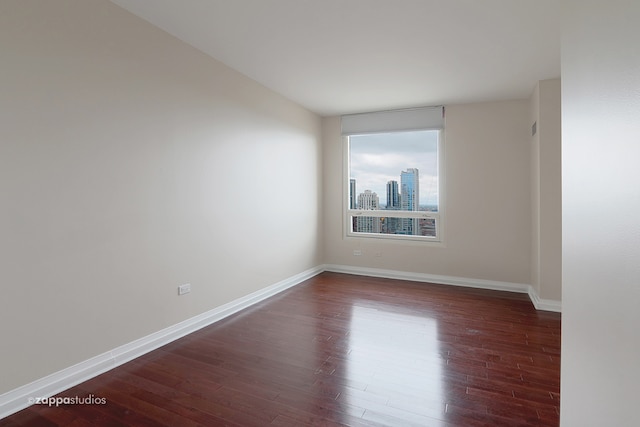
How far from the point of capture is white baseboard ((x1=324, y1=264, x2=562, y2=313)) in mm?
4004

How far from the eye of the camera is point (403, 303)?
423cm

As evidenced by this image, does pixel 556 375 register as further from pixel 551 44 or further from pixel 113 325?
pixel 113 325

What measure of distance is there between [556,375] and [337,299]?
2485 millimetres

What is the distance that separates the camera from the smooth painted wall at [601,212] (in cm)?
79

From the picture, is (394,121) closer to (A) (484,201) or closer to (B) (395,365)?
(A) (484,201)

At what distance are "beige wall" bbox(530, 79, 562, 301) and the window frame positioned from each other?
1445 mm

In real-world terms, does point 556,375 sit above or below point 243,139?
below

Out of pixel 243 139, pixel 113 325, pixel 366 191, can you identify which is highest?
pixel 243 139

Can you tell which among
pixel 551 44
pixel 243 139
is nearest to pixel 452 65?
pixel 551 44

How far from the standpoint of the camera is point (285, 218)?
498 cm

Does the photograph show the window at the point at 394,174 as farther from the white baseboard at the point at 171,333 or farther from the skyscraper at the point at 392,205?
the white baseboard at the point at 171,333

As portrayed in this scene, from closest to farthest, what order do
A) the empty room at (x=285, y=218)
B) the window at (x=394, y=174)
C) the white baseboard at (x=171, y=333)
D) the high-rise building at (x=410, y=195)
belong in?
the empty room at (x=285, y=218) → the white baseboard at (x=171, y=333) → the window at (x=394, y=174) → the high-rise building at (x=410, y=195)

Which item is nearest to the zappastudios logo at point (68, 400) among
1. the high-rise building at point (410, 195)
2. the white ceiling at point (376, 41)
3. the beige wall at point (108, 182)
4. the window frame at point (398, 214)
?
the beige wall at point (108, 182)

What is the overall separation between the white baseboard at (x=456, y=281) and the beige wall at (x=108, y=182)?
236cm
